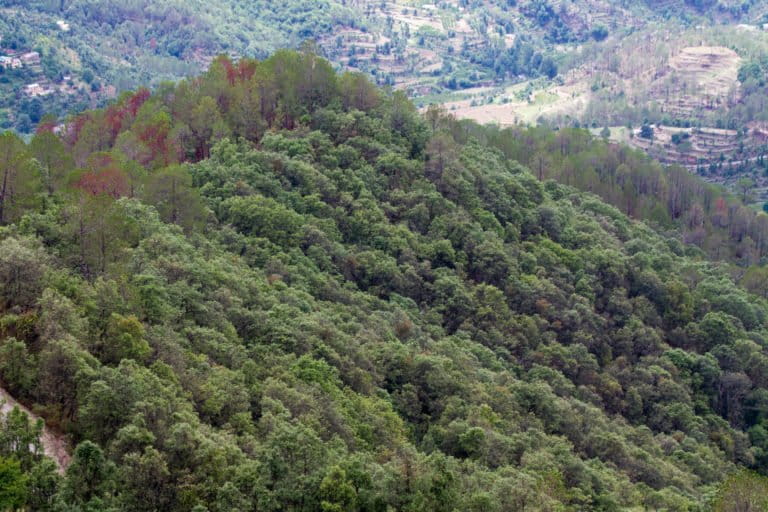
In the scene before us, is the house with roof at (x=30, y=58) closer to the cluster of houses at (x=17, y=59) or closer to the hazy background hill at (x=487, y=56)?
the cluster of houses at (x=17, y=59)

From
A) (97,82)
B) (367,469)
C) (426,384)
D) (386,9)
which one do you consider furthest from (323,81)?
(386,9)

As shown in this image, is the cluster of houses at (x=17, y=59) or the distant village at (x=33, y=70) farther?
the cluster of houses at (x=17, y=59)

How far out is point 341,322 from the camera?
4038 cm

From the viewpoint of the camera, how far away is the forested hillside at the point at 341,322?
2608 cm

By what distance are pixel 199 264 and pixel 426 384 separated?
949 centimetres

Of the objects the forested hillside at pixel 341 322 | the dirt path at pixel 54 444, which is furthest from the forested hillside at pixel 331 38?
the dirt path at pixel 54 444

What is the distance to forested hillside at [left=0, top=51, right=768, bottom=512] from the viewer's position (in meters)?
26.1

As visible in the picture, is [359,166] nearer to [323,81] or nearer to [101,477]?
[323,81]

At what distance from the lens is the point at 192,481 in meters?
Result: 24.5

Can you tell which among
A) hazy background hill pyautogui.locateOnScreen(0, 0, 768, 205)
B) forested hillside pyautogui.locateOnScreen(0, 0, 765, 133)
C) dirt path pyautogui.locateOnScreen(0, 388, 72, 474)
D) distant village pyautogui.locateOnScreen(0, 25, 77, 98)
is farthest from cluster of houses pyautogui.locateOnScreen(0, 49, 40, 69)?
dirt path pyautogui.locateOnScreen(0, 388, 72, 474)

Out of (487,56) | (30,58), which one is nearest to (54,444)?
(30,58)

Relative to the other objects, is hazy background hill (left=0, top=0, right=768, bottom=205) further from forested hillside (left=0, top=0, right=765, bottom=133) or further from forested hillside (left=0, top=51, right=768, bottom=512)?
forested hillside (left=0, top=51, right=768, bottom=512)

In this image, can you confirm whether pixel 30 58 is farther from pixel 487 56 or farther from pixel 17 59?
pixel 487 56

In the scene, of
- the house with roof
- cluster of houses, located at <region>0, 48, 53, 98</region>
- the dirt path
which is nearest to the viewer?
the dirt path
